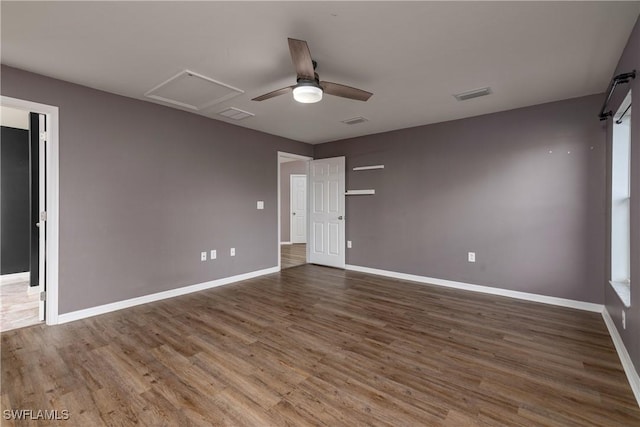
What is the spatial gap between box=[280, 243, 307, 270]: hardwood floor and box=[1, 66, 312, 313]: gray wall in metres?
1.12

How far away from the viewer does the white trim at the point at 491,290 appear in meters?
3.31

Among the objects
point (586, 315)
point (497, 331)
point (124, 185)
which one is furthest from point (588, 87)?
point (124, 185)

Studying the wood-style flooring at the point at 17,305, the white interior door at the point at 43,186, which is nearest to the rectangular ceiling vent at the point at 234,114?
the white interior door at the point at 43,186

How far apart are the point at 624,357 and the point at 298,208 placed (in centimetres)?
738

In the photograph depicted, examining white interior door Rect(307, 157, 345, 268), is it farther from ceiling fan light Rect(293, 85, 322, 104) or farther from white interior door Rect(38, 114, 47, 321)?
white interior door Rect(38, 114, 47, 321)

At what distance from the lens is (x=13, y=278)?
179 inches

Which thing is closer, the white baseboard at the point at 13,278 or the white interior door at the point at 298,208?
the white baseboard at the point at 13,278

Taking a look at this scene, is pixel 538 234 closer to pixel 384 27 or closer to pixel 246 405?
pixel 384 27

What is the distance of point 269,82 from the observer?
2938mm

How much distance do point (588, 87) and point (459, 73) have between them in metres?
1.57

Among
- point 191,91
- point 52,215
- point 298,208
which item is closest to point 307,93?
point 191,91

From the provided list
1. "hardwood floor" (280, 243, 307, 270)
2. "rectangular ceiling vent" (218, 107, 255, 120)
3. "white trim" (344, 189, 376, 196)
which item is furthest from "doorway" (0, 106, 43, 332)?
"white trim" (344, 189, 376, 196)

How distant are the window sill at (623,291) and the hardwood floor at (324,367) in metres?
0.48
